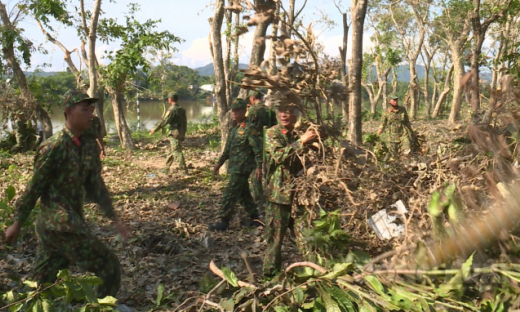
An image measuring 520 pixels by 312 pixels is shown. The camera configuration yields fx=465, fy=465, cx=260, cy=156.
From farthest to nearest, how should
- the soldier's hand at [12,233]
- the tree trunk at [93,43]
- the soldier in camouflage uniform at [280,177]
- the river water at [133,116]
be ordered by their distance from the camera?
the river water at [133,116] → the tree trunk at [93,43] → the soldier in camouflage uniform at [280,177] → the soldier's hand at [12,233]

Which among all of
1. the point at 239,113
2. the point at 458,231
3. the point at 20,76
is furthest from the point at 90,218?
the point at 20,76

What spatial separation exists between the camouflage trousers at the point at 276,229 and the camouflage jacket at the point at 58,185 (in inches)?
69.1

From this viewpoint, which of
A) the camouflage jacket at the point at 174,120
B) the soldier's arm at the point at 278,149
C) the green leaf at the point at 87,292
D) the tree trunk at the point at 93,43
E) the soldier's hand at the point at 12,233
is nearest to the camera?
the green leaf at the point at 87,292

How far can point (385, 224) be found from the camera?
3.67 metres

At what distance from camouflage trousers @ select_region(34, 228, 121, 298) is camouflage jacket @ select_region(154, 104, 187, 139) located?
23.4 feet

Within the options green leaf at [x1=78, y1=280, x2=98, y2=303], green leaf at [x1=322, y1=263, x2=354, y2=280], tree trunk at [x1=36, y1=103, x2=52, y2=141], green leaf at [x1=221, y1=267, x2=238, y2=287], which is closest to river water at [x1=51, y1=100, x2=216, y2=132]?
tree trunk at [x1=36, y1=103, x2=52, y2=141]

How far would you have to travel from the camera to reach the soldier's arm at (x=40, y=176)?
136 inches

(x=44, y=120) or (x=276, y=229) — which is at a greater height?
(x=44, y=120)

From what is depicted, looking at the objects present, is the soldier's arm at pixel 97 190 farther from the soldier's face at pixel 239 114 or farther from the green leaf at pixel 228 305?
the soldier's face at pixel 239 114

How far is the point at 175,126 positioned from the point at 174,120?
0.15 m

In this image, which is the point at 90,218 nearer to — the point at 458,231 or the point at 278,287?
the point at 278,287

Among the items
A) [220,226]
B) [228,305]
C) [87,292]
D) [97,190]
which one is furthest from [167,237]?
[228,305]

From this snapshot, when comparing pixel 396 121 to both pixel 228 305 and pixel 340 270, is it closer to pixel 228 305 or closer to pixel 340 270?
pixel 340 270

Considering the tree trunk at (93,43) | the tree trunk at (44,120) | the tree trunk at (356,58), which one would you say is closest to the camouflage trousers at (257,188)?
the tree trunk at (356,58)
